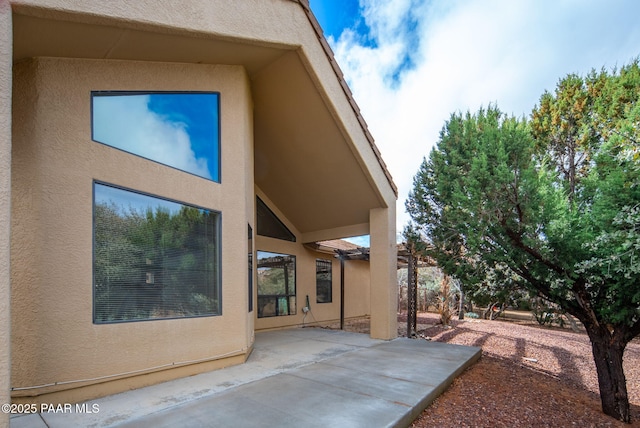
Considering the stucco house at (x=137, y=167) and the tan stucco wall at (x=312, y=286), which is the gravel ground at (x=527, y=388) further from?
the tan stucco wall at (x=312, y=286)

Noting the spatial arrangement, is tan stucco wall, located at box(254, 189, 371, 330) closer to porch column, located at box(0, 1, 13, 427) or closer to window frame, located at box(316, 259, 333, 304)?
window frame, located at box(316, 259, 333, 304)

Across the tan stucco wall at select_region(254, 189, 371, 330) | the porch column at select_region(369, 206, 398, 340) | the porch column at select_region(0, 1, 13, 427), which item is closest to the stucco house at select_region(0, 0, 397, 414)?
the porch column at select_region(0, 1, 13, 427)

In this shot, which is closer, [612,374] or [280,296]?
[612,374]

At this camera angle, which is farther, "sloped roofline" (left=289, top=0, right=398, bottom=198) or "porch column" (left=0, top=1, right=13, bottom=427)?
"sloped roofline" (left=289, top=0, right=398, bottom=198)

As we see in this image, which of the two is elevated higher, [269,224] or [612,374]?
[269,224]

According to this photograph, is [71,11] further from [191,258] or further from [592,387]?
[592,387]

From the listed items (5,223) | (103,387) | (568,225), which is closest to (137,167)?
(5,223)

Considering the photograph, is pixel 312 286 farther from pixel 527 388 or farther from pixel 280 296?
pixel 527 388

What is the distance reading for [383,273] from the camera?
8953 millimetres

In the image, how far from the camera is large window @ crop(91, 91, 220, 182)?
15.2ft

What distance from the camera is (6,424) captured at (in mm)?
2281

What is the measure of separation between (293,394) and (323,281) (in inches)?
321

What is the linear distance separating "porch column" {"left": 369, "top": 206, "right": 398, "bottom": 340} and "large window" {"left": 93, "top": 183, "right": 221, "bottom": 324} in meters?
4.71

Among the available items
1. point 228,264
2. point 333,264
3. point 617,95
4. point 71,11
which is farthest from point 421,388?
point 617,95
